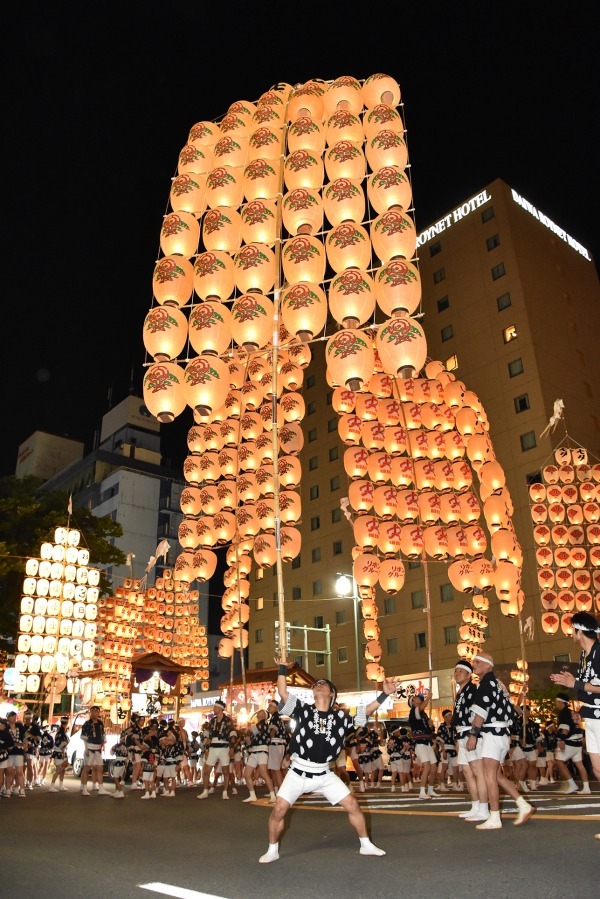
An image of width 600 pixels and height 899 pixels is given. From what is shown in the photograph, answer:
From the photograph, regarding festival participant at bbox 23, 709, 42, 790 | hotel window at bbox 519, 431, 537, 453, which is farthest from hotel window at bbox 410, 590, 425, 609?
festival participant at bbox 23, 709, 42, 790

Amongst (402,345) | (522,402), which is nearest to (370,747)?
(402,345)

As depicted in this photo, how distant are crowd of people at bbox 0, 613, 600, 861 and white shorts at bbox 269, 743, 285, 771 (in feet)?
0.06

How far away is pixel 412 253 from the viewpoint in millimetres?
13070

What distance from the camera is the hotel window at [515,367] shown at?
3681cm

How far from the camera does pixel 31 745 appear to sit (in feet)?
54.1

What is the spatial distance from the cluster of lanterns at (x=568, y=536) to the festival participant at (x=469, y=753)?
674 inches

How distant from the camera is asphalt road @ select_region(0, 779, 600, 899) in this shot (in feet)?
15.2

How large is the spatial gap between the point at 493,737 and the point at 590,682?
144 centimetres

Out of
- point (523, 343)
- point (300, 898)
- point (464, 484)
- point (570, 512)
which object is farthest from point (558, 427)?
point (300, 898)

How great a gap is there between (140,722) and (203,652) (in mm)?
19636

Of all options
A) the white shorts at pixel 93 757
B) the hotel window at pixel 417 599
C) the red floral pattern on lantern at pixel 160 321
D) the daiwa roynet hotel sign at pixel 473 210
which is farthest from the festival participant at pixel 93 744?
the daiwa roynet hotel sign at pixel 473 210

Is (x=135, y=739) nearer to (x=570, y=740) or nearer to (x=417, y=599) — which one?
(x=570, y=740)

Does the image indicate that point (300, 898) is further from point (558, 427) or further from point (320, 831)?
point (558, 427)

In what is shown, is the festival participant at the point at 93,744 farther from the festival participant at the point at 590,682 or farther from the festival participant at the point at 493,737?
the festival participant at the point at 590,682
